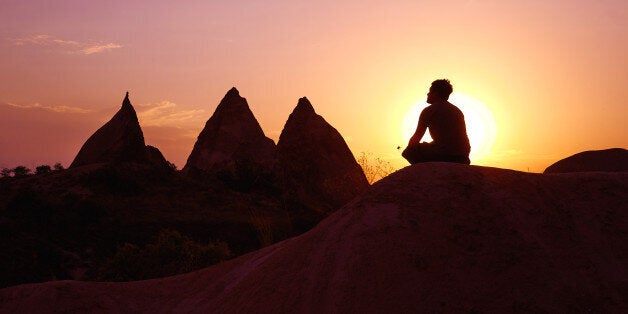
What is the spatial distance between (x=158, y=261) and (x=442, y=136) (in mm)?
5072

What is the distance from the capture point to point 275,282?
18.7 ft

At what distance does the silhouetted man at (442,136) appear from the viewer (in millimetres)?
7102

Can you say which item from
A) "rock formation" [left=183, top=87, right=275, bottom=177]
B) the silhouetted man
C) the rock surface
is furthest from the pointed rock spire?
"rock formation" [left=183, top=87, right=275, bottom=177]

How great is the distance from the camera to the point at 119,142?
82.3ft

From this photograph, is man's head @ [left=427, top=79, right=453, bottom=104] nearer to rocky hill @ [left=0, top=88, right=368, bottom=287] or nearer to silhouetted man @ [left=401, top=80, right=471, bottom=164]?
silhouetted man @ [left=401, top=80, right=471, bottom=164]

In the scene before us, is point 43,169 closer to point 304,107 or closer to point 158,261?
point 304,107

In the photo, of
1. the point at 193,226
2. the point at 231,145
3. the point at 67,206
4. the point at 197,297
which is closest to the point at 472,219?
the point at 197,297

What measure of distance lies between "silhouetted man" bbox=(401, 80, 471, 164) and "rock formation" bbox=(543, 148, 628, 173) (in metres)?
9.99

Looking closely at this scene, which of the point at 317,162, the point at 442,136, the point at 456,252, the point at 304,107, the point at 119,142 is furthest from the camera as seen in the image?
the point at 119,142

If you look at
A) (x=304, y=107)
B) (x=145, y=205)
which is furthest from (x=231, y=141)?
(x=304, y=107)

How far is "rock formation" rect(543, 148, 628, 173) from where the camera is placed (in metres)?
15.8

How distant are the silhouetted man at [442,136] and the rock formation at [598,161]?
9.99 m

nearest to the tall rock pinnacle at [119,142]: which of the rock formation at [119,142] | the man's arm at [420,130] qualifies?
the rock formation at [119,142]

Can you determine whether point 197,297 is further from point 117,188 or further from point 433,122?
point 117,188
